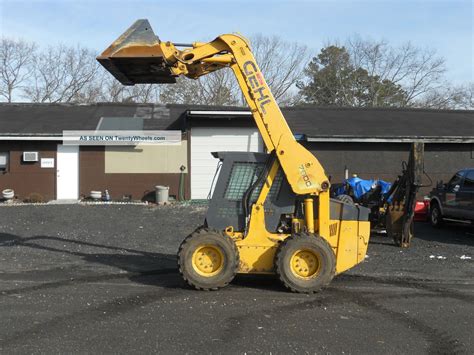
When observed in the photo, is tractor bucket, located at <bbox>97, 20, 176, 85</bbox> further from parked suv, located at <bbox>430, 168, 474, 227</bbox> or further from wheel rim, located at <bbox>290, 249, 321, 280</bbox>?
parked suv, located at <bbox>430, 168, 474, 227</bbox>

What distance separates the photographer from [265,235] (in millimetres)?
7512

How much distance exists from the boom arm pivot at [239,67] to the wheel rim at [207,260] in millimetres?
1465

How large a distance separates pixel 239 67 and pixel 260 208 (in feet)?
6.97

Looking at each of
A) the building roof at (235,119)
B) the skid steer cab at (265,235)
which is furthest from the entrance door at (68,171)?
the skid steer cab at (265,235)

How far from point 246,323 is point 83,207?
524 inches

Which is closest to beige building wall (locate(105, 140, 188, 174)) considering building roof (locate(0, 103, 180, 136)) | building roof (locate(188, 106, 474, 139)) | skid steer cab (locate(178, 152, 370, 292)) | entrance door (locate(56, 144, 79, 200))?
building roof (locate(0, 103, 180, 136))

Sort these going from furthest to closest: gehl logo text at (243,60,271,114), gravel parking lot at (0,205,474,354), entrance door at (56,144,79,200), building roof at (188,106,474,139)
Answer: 1. entrance door at (56,144,79,200)
2. building roof at (188,106,474,139)
3. gehl logo text at (243,60,271,114)
4. gravel parking lot at (0,205,474,354)

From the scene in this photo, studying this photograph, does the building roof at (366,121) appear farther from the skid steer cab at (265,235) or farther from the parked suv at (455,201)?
the skid steer cab at (265,235)

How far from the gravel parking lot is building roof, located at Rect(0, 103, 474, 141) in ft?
30.7

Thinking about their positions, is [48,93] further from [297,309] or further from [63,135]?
[297,309]

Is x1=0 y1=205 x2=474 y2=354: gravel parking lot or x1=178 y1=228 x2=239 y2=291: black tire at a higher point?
x1=178 y1=228 x2=239 y2=291: black tire

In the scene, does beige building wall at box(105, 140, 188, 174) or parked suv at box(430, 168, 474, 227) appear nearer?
parked suv at box(430, 168, 474, 227)

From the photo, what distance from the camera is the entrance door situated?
20547 millimetres

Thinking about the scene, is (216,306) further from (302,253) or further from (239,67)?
(239,67)
